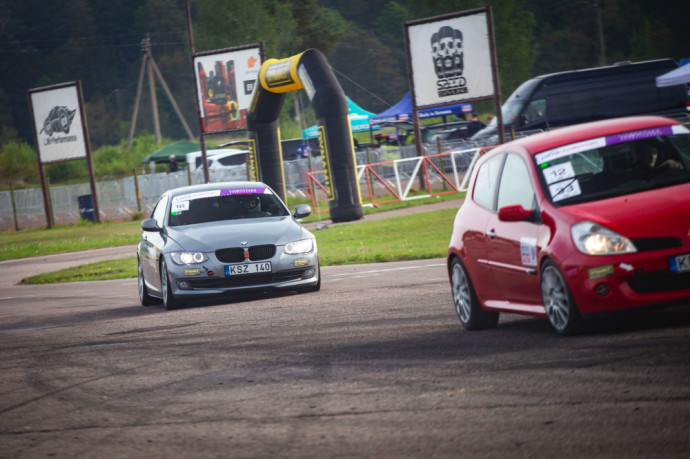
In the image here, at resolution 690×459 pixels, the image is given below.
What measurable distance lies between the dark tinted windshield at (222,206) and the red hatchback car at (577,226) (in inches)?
223

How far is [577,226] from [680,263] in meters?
0.74

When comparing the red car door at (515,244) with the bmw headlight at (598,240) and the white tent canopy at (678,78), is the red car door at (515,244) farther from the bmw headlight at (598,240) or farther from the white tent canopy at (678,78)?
the white tent canopy at (678,78)

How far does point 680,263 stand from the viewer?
24.9 feet

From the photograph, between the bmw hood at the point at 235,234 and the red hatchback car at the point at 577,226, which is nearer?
the red hatchback car at the point at 577,226

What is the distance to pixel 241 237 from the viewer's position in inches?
542

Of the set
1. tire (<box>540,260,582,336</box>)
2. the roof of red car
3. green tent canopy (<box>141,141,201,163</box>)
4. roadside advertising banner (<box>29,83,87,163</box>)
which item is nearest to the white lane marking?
the roof of red car

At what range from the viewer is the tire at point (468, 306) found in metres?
9.25

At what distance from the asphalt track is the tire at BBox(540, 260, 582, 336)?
12 centimetres

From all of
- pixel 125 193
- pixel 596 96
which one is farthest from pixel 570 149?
pixel 125 193

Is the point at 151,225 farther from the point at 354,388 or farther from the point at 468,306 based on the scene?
the point at 354,388

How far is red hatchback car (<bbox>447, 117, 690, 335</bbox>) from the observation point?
7.61m

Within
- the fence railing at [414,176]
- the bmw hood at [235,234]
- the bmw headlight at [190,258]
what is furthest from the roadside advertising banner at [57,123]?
the bmw headlight at [190,258]

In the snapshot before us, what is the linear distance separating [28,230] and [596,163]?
4154cm

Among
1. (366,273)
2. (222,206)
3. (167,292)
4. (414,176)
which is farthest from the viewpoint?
(414,176)
